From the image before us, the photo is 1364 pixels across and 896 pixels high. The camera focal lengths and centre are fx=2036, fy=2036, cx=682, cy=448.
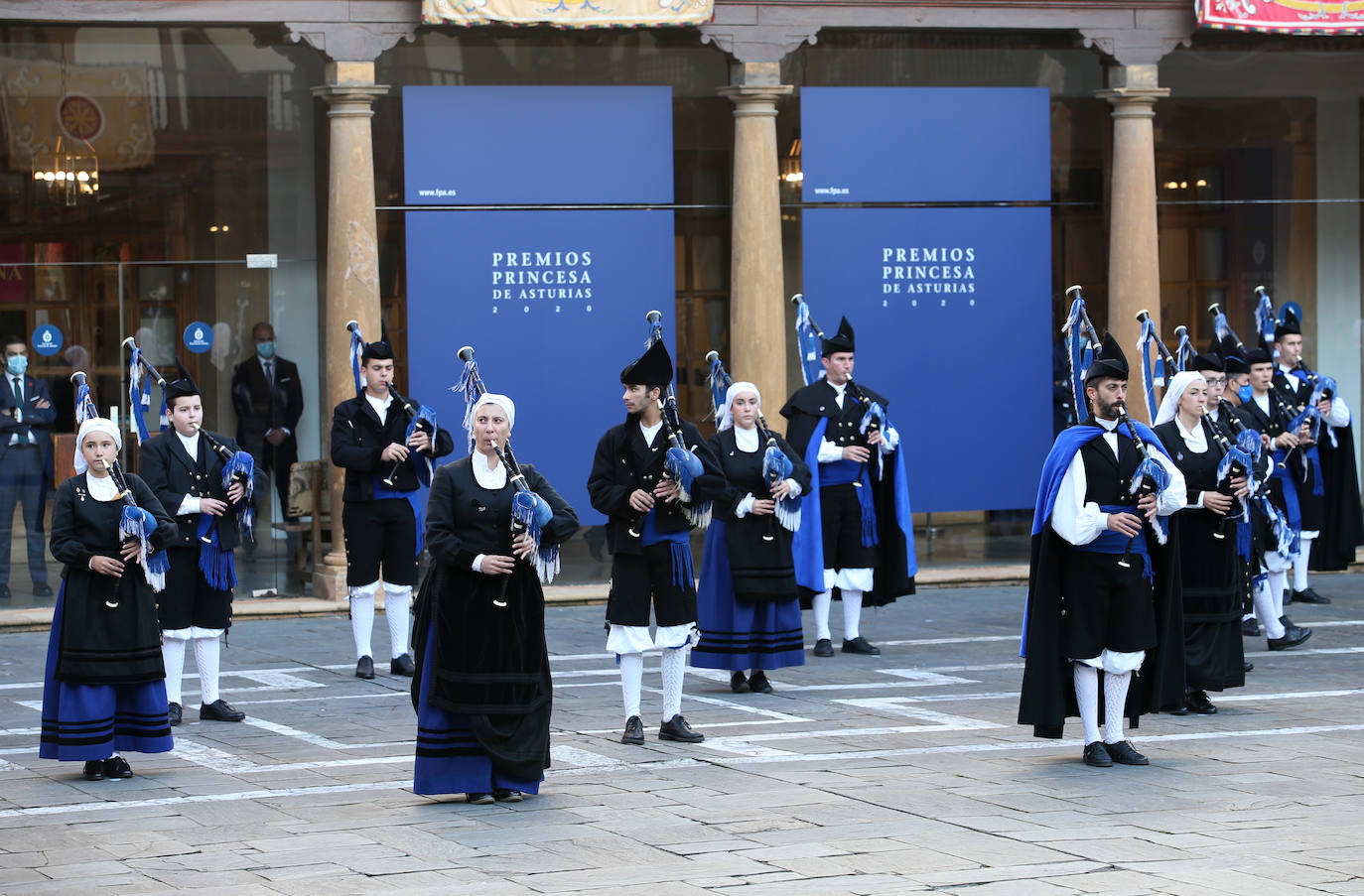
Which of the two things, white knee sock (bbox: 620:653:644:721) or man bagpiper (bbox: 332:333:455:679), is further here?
man bagpiper (bbox: 332:333:455:679)

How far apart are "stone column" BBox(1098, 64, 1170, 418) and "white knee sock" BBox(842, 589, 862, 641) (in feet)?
15.8

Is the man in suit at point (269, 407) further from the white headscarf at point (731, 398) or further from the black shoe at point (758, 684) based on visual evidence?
the black shoe at point (758, 684)

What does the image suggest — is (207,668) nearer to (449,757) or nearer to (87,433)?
(87,433)

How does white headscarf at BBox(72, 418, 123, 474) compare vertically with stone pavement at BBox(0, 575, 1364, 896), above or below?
above

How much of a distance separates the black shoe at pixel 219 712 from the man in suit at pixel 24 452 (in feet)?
16.5

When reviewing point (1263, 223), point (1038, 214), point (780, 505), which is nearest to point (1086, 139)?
point (1038, 214)

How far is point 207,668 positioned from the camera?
11227 millimetres

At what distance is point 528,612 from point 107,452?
7.89ft

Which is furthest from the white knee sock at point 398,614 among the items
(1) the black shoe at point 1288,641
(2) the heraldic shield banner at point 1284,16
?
(2) the heraldic shield banner at point 1284,16

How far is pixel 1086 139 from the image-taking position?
57.9ft

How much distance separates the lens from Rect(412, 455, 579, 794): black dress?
862 cm

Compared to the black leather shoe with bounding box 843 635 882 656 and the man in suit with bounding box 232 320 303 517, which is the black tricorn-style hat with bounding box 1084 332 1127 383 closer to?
the black leather shoe with bounding box 843 635 882 656

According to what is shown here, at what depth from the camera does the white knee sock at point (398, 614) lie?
41.9 ft

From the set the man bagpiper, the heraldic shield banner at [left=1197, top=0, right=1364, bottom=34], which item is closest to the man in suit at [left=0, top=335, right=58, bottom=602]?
the man bagpiper
